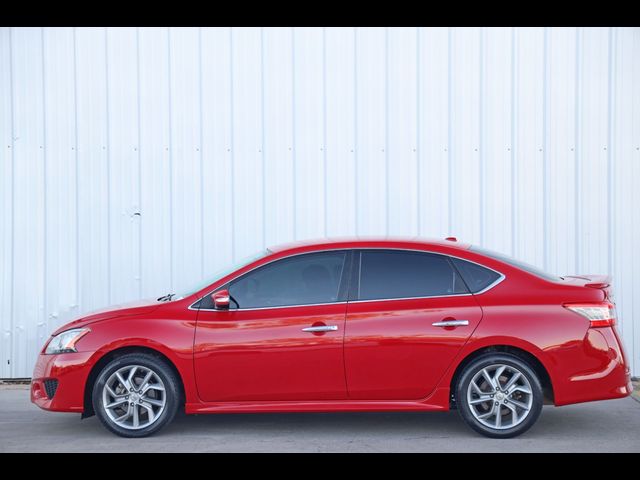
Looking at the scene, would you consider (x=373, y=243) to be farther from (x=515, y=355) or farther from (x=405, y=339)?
(x=515, y=355)

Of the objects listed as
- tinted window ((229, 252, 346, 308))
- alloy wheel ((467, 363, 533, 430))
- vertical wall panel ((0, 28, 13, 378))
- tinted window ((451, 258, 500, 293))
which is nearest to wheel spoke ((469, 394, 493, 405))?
alloy wheel ((467, 363, 533, 430))

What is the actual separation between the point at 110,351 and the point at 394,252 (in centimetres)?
241

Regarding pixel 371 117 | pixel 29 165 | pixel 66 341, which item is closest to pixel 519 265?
pixel 371 117

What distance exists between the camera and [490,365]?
688 centimetres

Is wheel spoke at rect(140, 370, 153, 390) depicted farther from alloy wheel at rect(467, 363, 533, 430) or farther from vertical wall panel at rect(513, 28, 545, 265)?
vertical wall panel at rect(513, 28, 545, 265)

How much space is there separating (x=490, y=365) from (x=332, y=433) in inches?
55.6

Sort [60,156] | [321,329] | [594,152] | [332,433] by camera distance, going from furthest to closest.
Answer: [60,156] < [594,152] < [332,433] < [321,329]

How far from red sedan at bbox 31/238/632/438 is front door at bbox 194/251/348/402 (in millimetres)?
11

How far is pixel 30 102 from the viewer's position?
10.1 meters

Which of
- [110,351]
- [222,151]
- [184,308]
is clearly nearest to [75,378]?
[110,351]

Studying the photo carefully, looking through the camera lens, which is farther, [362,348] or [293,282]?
[293,282]

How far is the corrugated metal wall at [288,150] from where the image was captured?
996cm

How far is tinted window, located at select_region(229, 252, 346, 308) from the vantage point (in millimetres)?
7121

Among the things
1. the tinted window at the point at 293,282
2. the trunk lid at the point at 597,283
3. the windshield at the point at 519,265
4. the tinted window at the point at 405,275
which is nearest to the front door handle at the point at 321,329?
the tinted window at the point at 293,282
